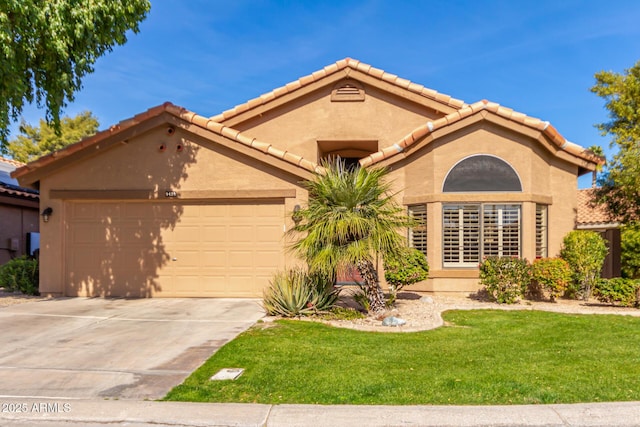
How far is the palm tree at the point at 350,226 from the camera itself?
29.2 feet

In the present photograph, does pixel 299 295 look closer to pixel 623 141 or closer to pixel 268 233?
pixel 268 233

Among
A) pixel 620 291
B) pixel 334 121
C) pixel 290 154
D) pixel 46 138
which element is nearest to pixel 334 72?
pixel 334 121

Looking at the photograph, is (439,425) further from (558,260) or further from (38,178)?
(38,178)

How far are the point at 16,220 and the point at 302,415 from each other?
16.6m

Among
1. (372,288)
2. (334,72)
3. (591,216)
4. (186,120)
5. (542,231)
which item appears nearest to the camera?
(372,288)

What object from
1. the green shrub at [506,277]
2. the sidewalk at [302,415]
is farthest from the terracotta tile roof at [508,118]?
the sidewalk at [302,415]

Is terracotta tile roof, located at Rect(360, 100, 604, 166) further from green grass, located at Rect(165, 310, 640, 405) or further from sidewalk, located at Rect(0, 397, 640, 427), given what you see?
sidewalk, located at Rect(0, 397, 640, 427)

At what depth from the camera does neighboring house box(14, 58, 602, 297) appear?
1226cm

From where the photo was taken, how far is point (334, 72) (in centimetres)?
1498

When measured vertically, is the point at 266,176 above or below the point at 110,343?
above

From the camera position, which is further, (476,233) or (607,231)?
(607,231)

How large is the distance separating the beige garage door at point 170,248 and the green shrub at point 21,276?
3.53ft

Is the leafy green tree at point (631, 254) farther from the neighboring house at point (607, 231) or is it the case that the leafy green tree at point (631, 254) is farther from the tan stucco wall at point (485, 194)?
the neighboring house at point (607, 231)

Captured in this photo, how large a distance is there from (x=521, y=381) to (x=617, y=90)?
1017 centimetres
